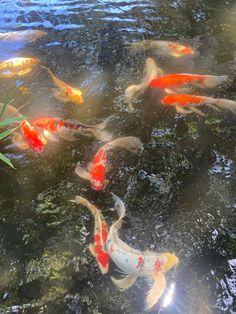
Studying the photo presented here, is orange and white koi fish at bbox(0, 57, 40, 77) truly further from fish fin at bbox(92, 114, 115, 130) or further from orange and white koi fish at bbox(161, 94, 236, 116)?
orange and white koi fish at bbox(161, 94, 236, 116)

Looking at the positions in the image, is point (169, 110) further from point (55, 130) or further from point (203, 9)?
point (203, 9)

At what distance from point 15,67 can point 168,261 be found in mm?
4345

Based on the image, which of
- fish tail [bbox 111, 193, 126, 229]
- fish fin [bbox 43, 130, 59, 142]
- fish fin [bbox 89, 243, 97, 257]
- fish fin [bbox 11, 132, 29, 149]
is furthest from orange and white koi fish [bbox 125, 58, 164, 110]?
fish fin [bbox 89, 243, 97, 257]

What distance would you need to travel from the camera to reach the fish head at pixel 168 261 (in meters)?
3.89

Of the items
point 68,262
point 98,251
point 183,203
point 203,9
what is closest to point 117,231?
point 98,251

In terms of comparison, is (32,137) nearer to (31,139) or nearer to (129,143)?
(31,139)

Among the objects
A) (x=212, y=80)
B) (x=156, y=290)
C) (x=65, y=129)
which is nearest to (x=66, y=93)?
(x=65, y=129)

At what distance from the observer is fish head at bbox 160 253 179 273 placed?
3.89 m

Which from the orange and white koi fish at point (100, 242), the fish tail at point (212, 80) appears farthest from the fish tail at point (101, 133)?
the fish tail at point (212, 80)

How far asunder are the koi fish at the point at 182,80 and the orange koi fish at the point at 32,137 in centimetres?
191

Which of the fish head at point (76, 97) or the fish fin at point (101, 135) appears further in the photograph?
the fish head at point (76, 97)

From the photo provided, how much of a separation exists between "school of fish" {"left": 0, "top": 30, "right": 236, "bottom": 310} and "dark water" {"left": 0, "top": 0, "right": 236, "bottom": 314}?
98mm

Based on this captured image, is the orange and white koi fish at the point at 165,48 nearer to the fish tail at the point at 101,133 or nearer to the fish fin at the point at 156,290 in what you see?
the fish tail at the point at 101,133

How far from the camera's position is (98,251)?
13.4 ft
